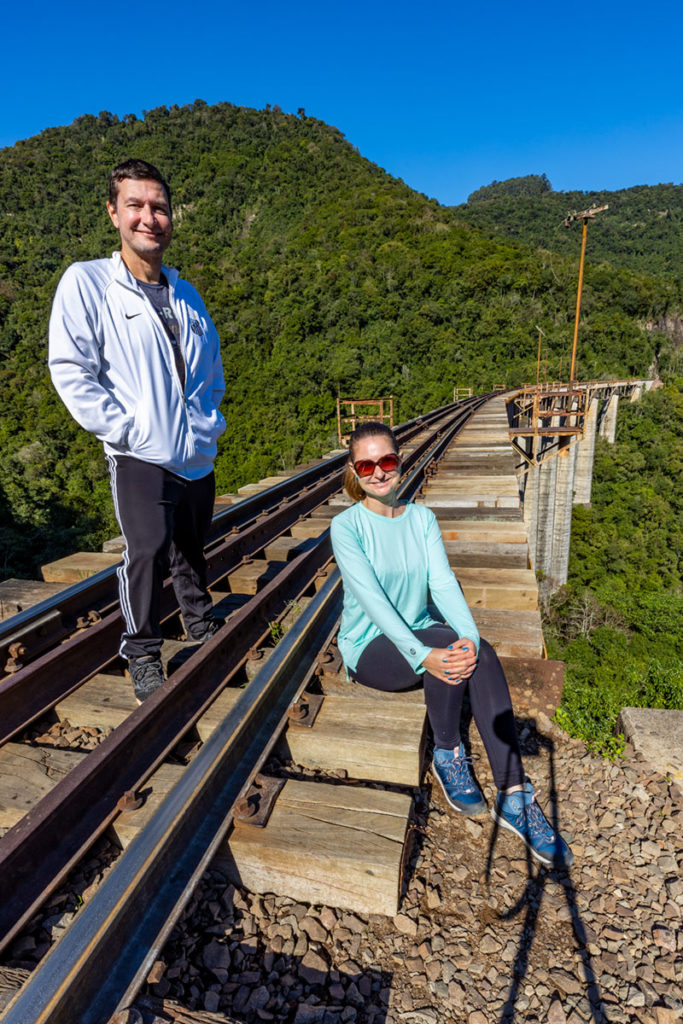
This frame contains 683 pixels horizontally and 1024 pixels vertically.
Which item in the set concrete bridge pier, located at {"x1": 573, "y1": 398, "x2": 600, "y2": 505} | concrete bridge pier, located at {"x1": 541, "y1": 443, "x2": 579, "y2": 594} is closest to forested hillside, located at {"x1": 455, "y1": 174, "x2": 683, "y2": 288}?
concrete bridge pier, located at {"x1": 573, "y1": 398, "x2": 600, "y2": 505}

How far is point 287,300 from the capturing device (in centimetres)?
6131

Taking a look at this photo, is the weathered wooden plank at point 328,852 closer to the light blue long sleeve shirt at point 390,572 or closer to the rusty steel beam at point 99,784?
the rusty steel beam at point 99,784

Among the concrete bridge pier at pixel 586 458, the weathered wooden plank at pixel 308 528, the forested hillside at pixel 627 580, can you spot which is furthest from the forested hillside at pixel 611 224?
the weathered wooden plank at pixel 308 528

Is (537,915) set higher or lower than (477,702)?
lower

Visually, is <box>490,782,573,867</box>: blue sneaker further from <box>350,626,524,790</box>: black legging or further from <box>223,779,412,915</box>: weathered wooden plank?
<box>223,779,412,915</box>: weathered wooden plank

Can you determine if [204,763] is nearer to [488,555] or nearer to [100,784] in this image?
[100,784]

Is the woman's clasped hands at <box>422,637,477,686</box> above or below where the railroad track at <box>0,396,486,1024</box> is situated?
above

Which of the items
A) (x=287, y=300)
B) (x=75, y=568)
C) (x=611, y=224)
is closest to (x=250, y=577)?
(x=75, y=568)

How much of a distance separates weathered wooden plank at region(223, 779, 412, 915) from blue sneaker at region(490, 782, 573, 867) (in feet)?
1.41

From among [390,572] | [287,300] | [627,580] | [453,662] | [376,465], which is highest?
[287,300]

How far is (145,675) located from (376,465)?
133cm

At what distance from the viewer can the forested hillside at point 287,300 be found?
A: 37781 millimetres

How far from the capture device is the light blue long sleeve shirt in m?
2.17

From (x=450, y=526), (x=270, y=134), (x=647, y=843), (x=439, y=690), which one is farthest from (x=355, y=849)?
(x=270, y=134)
